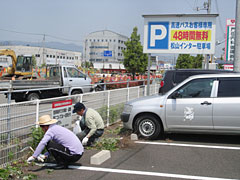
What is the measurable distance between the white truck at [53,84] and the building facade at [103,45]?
100617mm

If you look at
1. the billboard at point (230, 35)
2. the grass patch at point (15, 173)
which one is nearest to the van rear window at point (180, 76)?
the grass patch at point (15, 173)

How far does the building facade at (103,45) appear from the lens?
121m

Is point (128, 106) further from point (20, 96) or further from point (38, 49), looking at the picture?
point (38, 49)

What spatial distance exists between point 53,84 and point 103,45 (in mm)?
107407

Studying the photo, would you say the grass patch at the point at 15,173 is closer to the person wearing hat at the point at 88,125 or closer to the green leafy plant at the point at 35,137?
the green leafy plant at the point at 35,137

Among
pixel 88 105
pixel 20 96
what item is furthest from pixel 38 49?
pixel 88 105

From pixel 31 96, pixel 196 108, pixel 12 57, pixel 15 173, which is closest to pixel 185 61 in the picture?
pixel 12 57

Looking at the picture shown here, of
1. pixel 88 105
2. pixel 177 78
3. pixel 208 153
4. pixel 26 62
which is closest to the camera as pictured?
pixel 208 153

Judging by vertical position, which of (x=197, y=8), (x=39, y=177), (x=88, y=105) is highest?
(x=197, y=8)

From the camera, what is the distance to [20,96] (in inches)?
583

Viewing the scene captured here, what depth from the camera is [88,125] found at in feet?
21.7

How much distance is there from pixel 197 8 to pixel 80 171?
34.9m

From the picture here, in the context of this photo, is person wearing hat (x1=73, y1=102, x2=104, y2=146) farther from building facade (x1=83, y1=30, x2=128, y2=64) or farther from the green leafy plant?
building facade (x1=83, y1=30, x2=128, y2=64)

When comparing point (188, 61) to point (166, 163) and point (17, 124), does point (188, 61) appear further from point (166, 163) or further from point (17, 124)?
point (17, 124)
